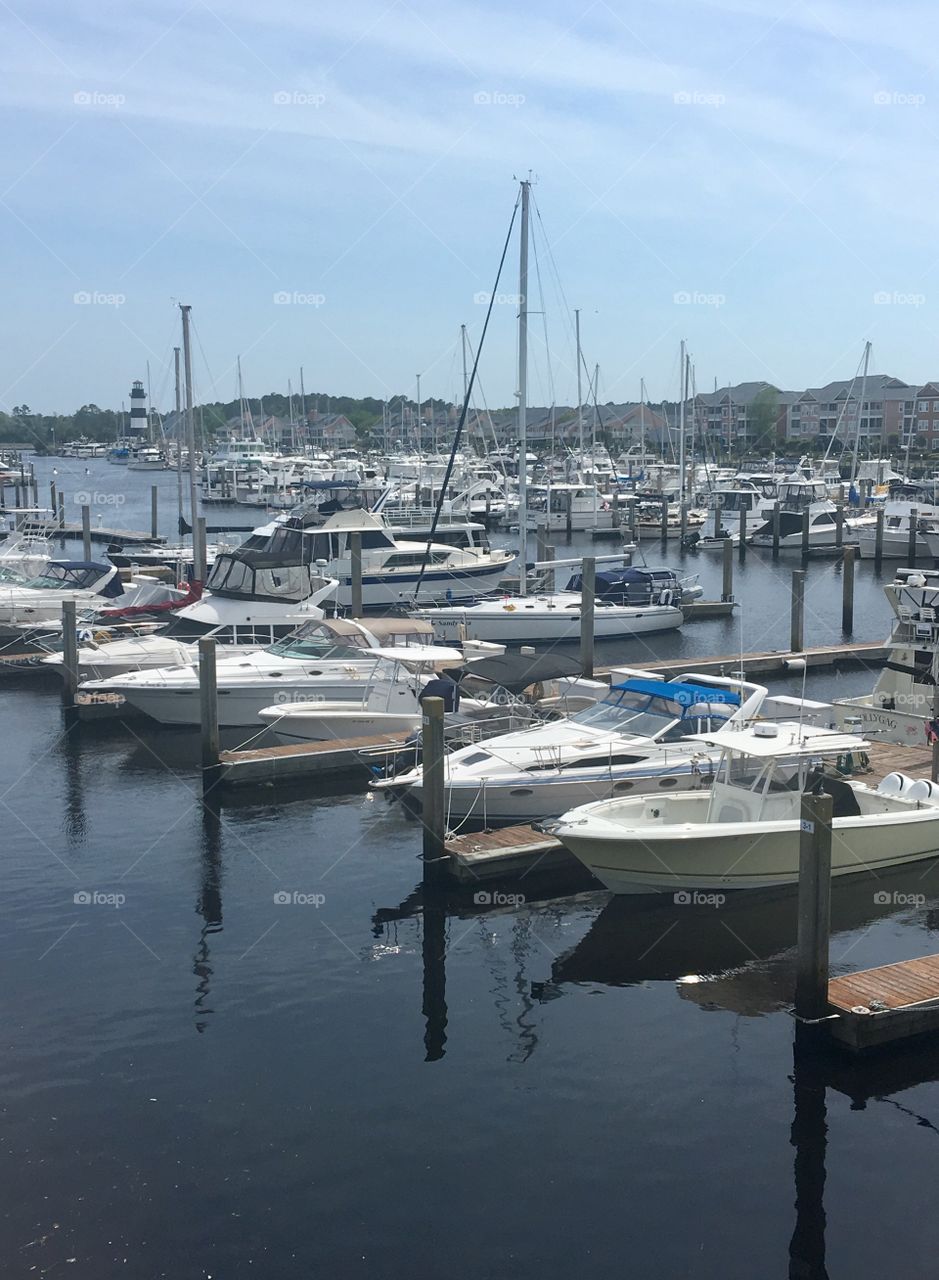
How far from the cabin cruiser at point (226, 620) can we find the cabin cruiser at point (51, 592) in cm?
194

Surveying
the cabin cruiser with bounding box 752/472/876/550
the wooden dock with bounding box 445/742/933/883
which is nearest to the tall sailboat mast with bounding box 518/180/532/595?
the wooden dock with bounding box 445/742/933/883

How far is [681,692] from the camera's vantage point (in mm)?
21125

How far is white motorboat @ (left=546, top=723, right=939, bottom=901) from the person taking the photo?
17.0 m

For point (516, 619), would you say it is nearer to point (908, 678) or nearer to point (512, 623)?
point (512, 623)

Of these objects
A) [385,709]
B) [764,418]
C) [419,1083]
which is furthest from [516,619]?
[764,418]

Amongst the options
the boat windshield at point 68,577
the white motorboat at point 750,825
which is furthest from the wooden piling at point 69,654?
the white motorboat at point 750,825

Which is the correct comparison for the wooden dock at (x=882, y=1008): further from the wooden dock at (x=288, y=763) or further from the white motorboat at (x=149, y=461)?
the white motorboat at (x=149, y=461)

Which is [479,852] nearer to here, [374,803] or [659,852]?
[659,852]

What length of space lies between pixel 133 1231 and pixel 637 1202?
14.2 feet

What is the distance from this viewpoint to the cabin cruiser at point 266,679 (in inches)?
1061

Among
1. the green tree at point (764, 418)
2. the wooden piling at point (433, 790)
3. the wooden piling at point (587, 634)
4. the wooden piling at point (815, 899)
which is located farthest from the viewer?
the green tree at point (764, 418)

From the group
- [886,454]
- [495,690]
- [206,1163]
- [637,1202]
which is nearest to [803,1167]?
[637,1202]

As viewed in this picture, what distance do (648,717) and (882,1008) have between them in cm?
862

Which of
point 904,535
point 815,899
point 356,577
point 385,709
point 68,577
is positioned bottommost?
point 385,709
